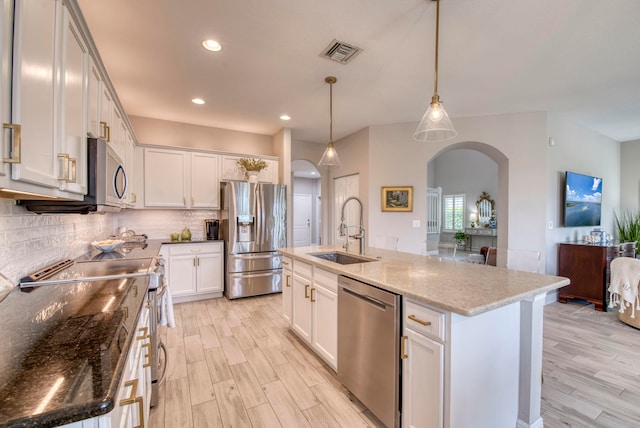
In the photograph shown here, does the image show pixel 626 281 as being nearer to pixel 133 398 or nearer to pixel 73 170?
pixel 133 398

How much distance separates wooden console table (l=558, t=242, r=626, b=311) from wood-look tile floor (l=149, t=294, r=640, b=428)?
0.67m

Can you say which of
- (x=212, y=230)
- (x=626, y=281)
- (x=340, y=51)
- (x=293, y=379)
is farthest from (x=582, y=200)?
(x=212, y=230)

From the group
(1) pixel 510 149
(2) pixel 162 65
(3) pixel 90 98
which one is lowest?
(3) pixel 90 98

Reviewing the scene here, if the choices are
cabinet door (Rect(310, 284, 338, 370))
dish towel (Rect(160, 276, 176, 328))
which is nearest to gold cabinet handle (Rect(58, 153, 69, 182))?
dish towel (Rect(160, 276, 176, 328))

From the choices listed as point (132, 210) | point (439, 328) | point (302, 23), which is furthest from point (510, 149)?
point (132, 210)

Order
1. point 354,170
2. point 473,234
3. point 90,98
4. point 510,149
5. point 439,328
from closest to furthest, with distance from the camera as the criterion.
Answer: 1. point 439,328
2. point 90,98
3. point 510,149
4. point 354,170
5. point 473,234

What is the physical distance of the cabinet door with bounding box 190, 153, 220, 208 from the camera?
13.9ft

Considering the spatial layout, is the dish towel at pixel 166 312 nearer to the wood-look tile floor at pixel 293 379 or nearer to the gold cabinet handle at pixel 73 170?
the wood-look tile floor at pixel 293 379

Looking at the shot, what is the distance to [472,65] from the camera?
270cm

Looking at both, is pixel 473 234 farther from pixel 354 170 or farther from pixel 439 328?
pixel 439 328

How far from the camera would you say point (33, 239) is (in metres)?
1.75

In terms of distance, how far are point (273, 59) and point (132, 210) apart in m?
3.11

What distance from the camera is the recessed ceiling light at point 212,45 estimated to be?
2.33 meters

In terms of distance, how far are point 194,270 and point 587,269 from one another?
5737 mm
